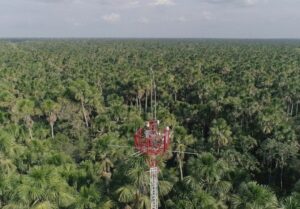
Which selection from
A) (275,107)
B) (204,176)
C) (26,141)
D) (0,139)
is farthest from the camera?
(275,107)

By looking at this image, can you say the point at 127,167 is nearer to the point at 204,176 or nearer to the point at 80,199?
the point at 80,199

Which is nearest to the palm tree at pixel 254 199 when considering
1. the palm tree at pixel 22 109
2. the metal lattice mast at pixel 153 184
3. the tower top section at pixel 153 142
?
the metal lattice mast at pixel 153 184

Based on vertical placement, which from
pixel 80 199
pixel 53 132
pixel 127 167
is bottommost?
pixel 53 132

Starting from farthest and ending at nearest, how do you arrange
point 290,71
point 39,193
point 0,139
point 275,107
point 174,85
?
1. point 290,71
2. point 174,85
3. point 275,107
4. point 0,139
5. point 39,193

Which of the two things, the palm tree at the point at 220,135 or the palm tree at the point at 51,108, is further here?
the palm tree at the point at 51,108

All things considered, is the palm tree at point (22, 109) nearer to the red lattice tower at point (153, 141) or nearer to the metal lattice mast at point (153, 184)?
the metal lattice mast at point (153, 184)

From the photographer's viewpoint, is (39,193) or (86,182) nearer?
(39,193)

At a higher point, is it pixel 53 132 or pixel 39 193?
pixel 39 193

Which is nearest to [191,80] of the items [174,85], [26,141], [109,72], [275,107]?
[174,85]
